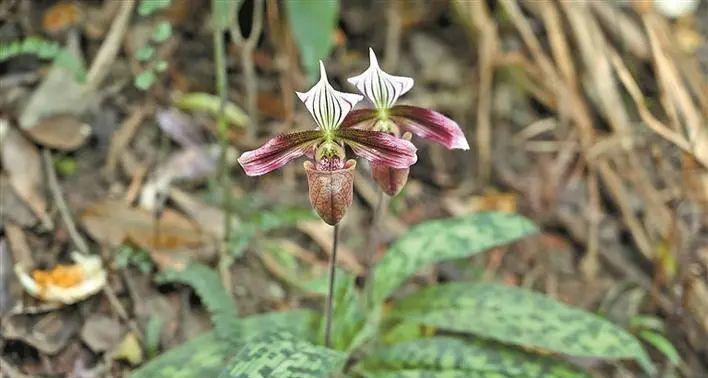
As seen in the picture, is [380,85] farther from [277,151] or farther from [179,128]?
[179,128]

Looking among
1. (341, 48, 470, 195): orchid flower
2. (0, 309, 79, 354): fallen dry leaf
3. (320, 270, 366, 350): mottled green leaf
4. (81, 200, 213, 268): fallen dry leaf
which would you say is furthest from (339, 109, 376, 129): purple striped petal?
(0, 309, 79, 354): fallen dry leaf

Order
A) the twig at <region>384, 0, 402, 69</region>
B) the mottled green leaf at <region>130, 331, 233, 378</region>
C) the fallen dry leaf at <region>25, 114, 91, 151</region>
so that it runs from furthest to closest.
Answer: the twig at <region>384, 0, 402, 69</region> < the fallen dry leaf at <region>25, 114, 91, 151</region> < the mottled green leaf at <region>130, 331, 233, 378</region>

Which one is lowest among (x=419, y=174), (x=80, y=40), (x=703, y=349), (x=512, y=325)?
(x=703, y=349)

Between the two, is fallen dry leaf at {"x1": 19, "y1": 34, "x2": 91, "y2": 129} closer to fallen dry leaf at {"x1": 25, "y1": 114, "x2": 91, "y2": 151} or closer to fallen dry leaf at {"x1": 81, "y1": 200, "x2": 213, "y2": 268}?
fallen dry leaf at {"x1": 25, "y1": 114, "x2": 91, "y2": 151}

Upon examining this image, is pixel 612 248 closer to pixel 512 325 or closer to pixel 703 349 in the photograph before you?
pixel 703 349

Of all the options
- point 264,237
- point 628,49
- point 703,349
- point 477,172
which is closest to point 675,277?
point 703,349

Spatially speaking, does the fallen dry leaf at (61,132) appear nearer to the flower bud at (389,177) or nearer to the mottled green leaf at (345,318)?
the mottled green leaf at (345,318)
